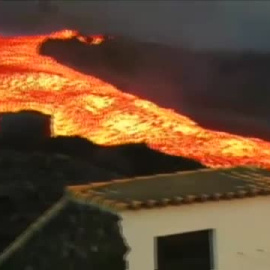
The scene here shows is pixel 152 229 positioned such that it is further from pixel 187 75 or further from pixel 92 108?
pixel 187 75

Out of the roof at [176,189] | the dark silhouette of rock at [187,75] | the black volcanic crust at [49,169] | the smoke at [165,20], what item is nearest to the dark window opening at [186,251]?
the roof at [176,189]

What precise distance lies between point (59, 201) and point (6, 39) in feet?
2.68

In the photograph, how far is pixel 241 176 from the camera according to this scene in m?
4.86

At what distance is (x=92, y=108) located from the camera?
4812mm

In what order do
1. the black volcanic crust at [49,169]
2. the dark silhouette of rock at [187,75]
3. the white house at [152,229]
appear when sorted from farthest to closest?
the dark silhouette of rock at [187,75]
the black volcanic crust at [49,169]
the white house at [152,229]

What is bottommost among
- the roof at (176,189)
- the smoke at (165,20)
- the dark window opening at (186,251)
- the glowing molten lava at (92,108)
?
the dark window opening at (186,251)

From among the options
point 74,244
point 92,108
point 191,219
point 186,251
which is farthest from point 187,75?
point 74,244

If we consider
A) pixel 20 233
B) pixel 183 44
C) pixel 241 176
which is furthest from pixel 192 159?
pixel 20 233

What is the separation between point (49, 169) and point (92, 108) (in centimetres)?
38

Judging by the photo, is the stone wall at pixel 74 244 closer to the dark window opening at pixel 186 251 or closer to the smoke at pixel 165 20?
the dark window opening at pixel 186 251

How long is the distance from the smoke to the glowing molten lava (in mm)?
77

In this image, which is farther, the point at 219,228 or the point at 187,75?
the point at 187,75

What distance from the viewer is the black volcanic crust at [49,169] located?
459cm

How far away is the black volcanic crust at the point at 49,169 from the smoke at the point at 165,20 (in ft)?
1.85
